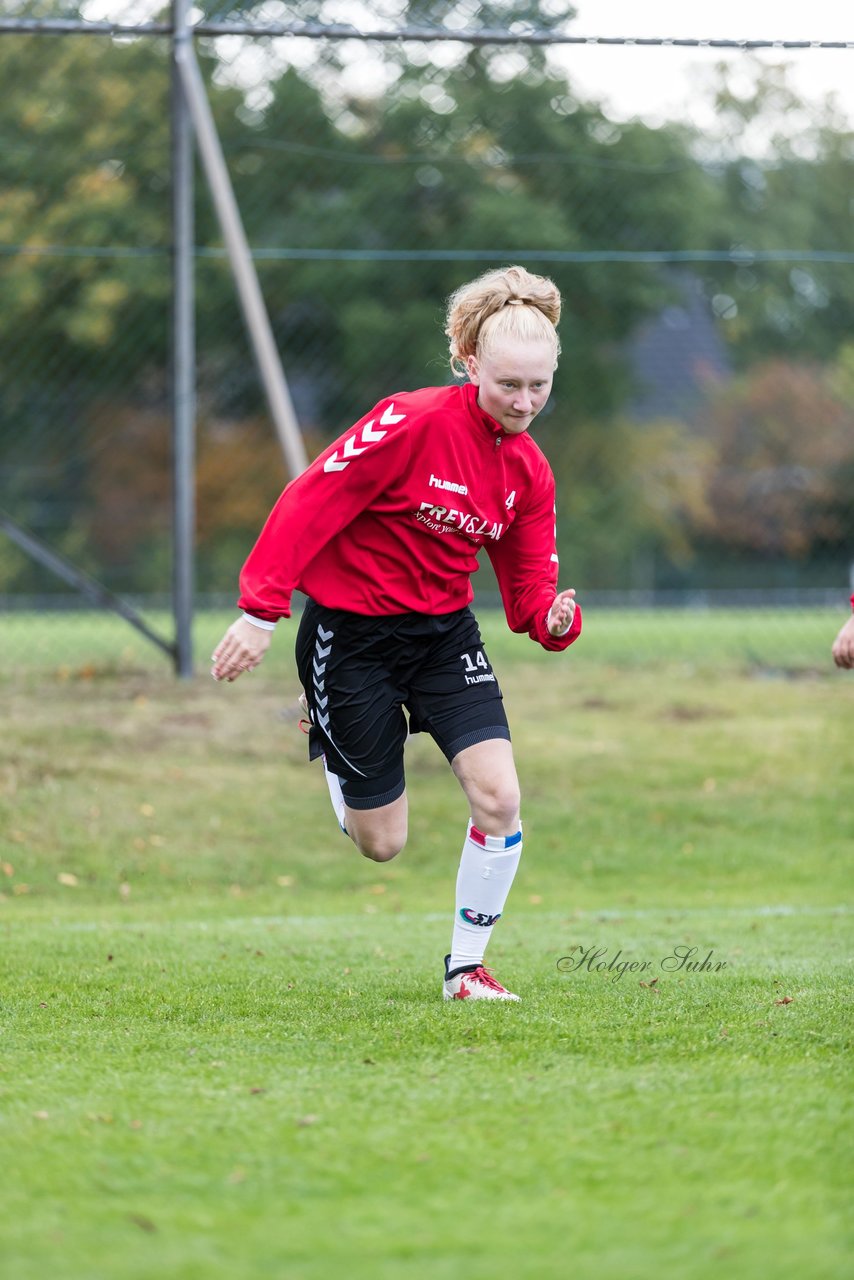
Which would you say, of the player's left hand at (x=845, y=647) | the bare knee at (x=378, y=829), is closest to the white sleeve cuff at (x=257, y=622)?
the bare knee at (x=378, y=829)

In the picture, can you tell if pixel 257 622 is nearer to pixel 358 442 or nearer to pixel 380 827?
pixel 358 442

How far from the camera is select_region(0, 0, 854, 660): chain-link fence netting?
10883 millimetres

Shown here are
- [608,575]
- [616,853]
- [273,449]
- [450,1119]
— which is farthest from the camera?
[608,575]

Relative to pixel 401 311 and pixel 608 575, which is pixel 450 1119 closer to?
pixel 401 311

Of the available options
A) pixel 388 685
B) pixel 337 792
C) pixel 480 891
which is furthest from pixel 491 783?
pixel 337 792

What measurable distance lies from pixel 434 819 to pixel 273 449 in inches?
189

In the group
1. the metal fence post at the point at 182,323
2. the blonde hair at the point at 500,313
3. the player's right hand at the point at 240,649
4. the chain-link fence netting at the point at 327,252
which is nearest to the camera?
the player's right hand at the point at 240,649

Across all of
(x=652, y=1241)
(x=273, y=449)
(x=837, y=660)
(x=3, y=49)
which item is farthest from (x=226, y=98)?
(x=652, y=1241)

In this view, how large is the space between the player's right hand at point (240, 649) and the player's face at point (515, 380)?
0.91 m

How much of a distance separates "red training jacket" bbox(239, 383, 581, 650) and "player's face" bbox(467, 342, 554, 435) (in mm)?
69

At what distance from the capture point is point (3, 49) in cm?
1109

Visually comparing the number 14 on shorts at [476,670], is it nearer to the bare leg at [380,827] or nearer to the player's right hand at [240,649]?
the bare leg at [380,827]

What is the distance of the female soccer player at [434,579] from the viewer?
4.30m

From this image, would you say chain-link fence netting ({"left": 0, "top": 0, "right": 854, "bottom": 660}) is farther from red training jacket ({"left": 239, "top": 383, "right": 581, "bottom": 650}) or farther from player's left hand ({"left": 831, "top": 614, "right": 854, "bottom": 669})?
player's left hand ({"left": 831, "top": 614, "right": 854, "bottom": 669})
